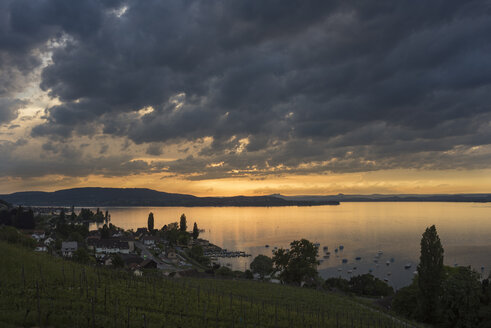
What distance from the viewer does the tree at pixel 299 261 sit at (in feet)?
166

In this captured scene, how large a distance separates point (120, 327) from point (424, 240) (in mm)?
31467

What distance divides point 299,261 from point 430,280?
2037 cm

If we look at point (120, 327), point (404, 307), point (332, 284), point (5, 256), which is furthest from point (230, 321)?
point (332, 284)

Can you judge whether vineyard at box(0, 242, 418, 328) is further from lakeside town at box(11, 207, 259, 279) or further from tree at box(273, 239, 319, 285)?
lakeside town at box(11, 207, 259, 279)

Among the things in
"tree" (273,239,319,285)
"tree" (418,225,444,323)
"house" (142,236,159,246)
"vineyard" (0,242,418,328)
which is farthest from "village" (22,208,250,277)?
"tree" (418,225,444,323)

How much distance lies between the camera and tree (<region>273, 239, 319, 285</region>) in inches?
1997

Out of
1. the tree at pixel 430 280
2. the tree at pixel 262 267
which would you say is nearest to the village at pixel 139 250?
the tree at pixel 262 267

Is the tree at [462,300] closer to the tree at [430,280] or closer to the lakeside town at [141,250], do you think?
the tree at [430,280]

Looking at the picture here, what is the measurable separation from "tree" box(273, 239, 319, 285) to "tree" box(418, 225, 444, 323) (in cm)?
1778

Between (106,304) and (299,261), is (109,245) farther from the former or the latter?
(106,304)

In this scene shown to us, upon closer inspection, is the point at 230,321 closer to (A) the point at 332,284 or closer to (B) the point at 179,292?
(B) the point at 179,292

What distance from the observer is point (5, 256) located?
24234mm

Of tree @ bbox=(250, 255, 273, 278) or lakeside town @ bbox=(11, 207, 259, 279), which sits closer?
lakeside town @ bbox=(11, 207, 259, 279)

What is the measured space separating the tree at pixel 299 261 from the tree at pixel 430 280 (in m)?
17.8
